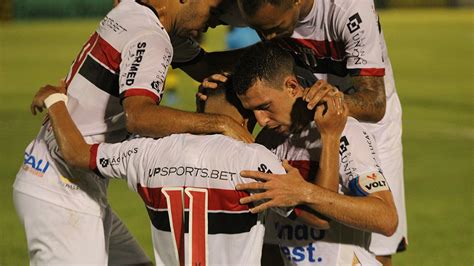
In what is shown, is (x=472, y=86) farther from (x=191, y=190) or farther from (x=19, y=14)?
(x=19, y=14)

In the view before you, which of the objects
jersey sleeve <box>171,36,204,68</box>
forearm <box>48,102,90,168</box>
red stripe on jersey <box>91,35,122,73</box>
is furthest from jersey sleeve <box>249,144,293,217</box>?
jersey sleeve <box>171,36,204,68</box>

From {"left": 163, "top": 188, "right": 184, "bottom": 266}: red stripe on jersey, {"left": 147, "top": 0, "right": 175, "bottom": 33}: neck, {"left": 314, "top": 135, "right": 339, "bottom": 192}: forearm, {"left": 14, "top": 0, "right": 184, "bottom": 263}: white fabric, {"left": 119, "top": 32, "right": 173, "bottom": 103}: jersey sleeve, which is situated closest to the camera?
{"left": 163, "top": 188, "right": 184, "bottom": 266}: red stripe on jersey

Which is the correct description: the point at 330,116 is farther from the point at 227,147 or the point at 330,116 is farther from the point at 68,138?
the point at 68,138

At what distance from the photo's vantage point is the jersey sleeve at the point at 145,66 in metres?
5.38

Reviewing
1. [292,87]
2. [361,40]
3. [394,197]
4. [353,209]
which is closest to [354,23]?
[361,40]

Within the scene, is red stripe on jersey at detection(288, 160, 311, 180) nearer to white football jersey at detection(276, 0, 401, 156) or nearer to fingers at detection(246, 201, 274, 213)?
fingers at detection(246, 201, 274, 213)

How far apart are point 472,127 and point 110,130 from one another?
12.4 metres

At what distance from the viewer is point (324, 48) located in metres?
6.38

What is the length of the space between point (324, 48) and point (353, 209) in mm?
1661

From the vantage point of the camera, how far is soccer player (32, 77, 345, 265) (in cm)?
500

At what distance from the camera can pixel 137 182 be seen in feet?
17.2

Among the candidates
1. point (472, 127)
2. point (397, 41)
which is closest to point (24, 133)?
point (472, 127)

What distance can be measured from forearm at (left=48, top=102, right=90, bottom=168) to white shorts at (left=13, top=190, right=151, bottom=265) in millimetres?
434

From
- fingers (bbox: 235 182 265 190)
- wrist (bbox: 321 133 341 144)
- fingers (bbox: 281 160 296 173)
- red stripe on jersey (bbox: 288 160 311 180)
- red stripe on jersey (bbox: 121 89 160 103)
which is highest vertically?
red stripe on jersey (bbox: 121 89 160 103)
